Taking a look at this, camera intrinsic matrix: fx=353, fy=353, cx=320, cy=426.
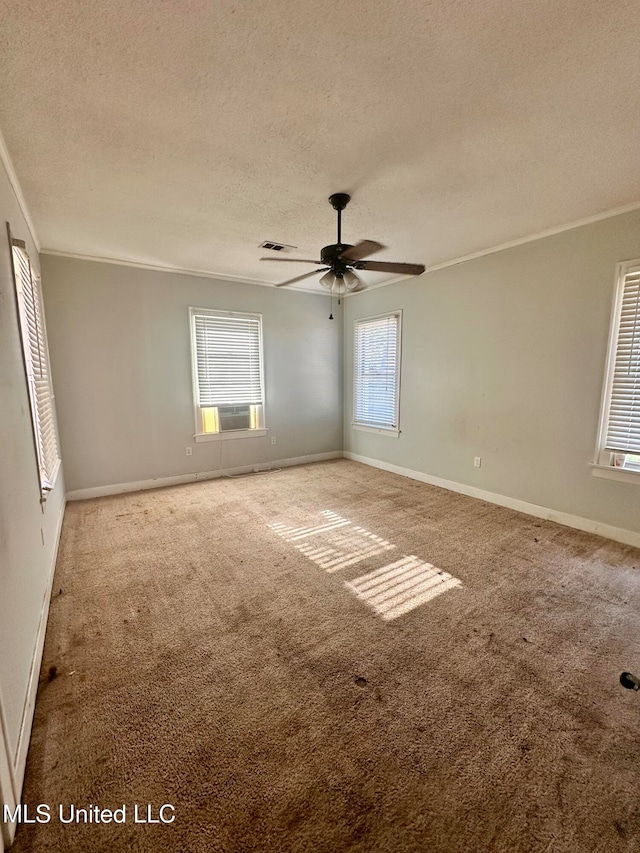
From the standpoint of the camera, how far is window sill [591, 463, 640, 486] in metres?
2.81

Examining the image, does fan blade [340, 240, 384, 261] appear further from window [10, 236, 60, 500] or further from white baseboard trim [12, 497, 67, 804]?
white baseboard trim [12, 497, 67, 804]

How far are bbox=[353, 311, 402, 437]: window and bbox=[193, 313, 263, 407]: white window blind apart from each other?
60.3 inches

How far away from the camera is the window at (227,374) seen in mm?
4594

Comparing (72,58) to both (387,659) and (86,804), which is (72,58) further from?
(387,659)

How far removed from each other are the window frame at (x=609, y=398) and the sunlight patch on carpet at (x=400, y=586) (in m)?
1.72

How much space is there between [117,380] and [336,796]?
4192 millimetres

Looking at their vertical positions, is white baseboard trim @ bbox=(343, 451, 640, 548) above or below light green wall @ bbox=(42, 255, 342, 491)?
below

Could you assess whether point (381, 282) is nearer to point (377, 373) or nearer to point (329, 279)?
point (377, 373)

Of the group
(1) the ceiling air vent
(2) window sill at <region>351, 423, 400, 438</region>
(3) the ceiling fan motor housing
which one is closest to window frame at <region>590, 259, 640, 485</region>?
(3) the ceiling fan motor housing

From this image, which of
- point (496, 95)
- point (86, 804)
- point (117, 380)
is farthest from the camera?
point (117, 380)

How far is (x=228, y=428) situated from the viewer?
4930mm

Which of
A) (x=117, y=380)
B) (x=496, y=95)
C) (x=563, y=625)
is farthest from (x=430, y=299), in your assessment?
(x=117, y=380)

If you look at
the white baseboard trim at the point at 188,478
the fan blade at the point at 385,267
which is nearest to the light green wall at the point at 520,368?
the fan blade at the point at 385,267

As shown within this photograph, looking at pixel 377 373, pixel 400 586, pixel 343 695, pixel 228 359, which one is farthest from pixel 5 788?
pixel 377 373
